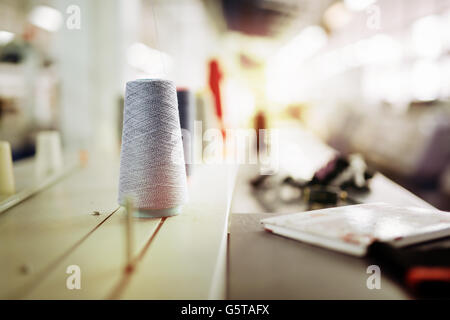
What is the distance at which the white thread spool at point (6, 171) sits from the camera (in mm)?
917

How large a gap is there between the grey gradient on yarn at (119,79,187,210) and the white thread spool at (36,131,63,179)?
0.71 meters

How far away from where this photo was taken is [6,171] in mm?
929

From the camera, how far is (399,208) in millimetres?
754

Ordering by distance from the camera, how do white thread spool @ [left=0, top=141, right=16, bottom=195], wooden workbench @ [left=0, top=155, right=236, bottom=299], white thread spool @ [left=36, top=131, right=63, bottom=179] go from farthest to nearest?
white thread spool @ [left=36, top=131, right=63, bottom=179] < white thread spool @ [left=0, top=141, right=16, bottom=195] < wooden workbench @ [left=0, top=155, right=236, bottom=299]

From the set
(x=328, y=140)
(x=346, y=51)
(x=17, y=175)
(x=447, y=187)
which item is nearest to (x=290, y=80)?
(x=346, y=51)

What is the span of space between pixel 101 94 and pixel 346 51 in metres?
9.57

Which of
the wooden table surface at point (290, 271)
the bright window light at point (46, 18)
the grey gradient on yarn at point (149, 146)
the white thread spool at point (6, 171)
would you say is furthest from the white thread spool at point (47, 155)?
the bright window light at point (46, 18)

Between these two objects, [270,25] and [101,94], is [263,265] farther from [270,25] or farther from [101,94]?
[270,25]

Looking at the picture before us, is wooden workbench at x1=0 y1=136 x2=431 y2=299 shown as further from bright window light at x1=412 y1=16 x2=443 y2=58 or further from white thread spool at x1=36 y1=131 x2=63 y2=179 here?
bright window light at x1=412 y1=16 x2=443 y2=58

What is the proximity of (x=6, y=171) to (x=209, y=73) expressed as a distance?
4.95 feet

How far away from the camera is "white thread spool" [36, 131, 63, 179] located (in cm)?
128

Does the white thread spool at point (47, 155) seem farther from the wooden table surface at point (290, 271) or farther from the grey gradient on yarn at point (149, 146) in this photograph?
the wooden table surface at point (290, 271)

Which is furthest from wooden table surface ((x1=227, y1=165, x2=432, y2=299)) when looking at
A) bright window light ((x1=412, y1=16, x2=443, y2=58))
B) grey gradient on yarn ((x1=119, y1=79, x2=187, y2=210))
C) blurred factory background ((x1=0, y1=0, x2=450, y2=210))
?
bright window light ((x1=412, y1=16, x2=443, y2=58))

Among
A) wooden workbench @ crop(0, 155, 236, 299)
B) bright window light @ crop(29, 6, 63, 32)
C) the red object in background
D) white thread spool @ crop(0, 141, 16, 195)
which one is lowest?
wooden workbench @ crop(0, 155, 236, 299)
